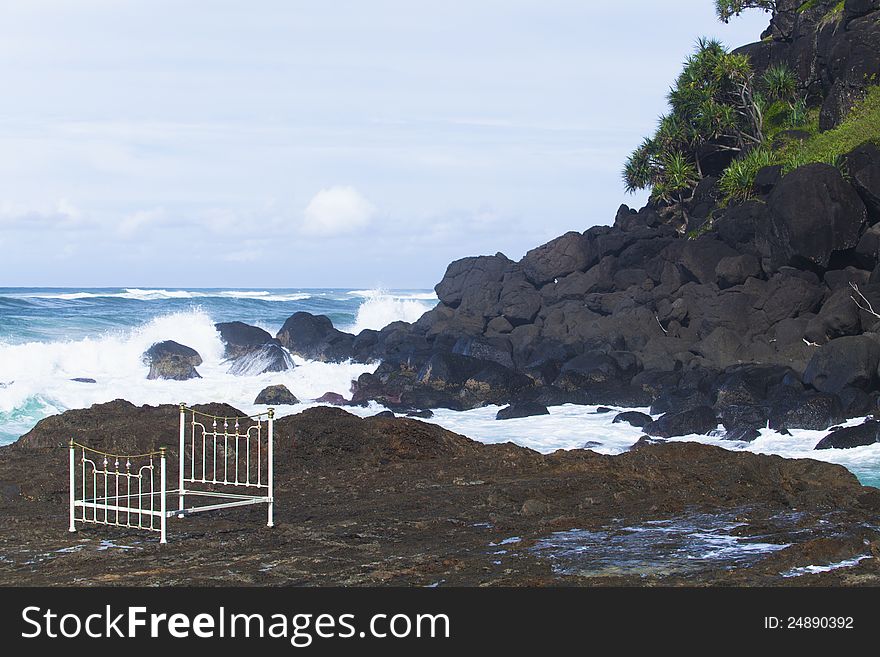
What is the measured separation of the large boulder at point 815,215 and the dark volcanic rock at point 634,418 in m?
10.4

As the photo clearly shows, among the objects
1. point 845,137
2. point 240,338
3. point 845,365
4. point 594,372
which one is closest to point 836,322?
point 845,365

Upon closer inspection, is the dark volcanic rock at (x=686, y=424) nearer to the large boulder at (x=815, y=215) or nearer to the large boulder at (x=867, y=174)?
the large boulder at (x=815, y=215)

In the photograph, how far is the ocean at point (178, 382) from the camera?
25.4 meters

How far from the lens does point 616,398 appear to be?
102ft

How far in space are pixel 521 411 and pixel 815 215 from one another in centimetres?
1229

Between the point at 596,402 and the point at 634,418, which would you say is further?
the point at 596,402

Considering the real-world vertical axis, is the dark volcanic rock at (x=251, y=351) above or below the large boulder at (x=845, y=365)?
above

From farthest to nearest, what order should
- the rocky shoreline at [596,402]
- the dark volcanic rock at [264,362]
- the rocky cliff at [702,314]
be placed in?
the dark volcanic rock at [264,362] < the rocky cliff at [702,314] < the rocky shoreline at [596,402]

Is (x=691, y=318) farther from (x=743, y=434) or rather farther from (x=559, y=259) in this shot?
(x=743, y=434)

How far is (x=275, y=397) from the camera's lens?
3366 centimetres

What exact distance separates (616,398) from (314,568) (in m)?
22.1

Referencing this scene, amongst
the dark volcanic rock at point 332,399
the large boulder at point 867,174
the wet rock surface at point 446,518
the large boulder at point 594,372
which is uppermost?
the large boulder at point 867,174

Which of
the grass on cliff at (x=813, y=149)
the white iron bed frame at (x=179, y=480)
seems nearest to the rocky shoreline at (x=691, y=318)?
the grass on cliff at (x=813, y=149)

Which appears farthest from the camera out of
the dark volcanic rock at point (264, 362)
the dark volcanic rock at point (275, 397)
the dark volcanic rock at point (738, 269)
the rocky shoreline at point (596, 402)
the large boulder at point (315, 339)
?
the large boulder at point (315, 339)
